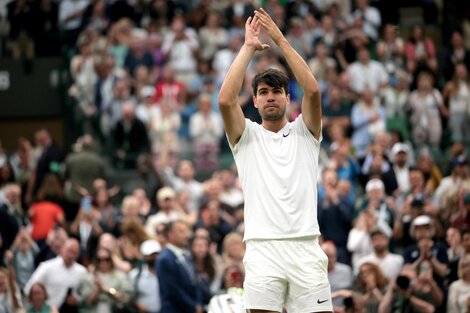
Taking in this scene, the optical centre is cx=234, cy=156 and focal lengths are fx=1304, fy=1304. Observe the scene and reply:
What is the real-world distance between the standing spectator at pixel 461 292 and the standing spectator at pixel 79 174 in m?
6.48

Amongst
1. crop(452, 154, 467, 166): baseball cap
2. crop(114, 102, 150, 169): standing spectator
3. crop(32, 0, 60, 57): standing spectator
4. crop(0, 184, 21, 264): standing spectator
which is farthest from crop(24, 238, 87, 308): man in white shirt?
crop(32, 0, 60, 57): standing spectator

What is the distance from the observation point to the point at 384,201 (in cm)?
1698

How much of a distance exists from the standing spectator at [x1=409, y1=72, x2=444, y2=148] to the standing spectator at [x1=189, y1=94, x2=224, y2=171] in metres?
3.08

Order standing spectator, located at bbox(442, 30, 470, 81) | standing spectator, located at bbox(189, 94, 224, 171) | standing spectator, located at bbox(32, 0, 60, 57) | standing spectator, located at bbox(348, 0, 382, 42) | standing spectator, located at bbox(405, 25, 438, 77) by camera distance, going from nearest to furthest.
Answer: standing spectator, located at bbox(189, 94, 224, 171) → standing spectator, located at bbox(405, 25, 438, 77) → standing spectator, located at bbox(442, 30, 470, 81) → standing spectator, located at bbox(348, 0, 382, 42) → standing spectator, located at bbox(32, 0, 60, 57)

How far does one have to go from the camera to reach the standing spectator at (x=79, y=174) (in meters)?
18.9

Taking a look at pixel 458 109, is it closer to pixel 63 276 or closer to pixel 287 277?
pixel 63 276

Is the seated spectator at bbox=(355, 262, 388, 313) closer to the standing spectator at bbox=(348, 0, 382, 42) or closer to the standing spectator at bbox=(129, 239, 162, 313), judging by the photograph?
the standing spectator at bbox=(129, 239, 162, 313)

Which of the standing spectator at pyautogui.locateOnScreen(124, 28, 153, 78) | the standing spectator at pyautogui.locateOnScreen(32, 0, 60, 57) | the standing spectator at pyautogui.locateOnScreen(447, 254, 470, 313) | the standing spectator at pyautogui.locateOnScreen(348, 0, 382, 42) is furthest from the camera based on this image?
the standing spectator at pyautogui.locateOnScreen(32, 0, 60, 57)

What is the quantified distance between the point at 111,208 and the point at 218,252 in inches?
75.2

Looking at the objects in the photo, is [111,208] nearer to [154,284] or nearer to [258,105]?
[154,284]

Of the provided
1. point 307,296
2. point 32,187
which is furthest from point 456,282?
point 32,187

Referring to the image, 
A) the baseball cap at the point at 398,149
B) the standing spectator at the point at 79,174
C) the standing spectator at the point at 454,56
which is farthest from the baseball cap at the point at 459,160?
the standing spectator at the point at 79,174

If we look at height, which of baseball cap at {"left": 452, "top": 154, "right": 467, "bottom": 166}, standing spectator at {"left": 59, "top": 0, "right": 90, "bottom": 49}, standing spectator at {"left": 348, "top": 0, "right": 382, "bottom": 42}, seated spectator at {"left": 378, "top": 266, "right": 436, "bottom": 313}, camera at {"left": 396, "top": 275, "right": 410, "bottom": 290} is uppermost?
standing spectator at {"left": 59, "top": 0, "right": 90, "bottom": 49}

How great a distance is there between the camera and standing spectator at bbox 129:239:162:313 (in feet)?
49.2
